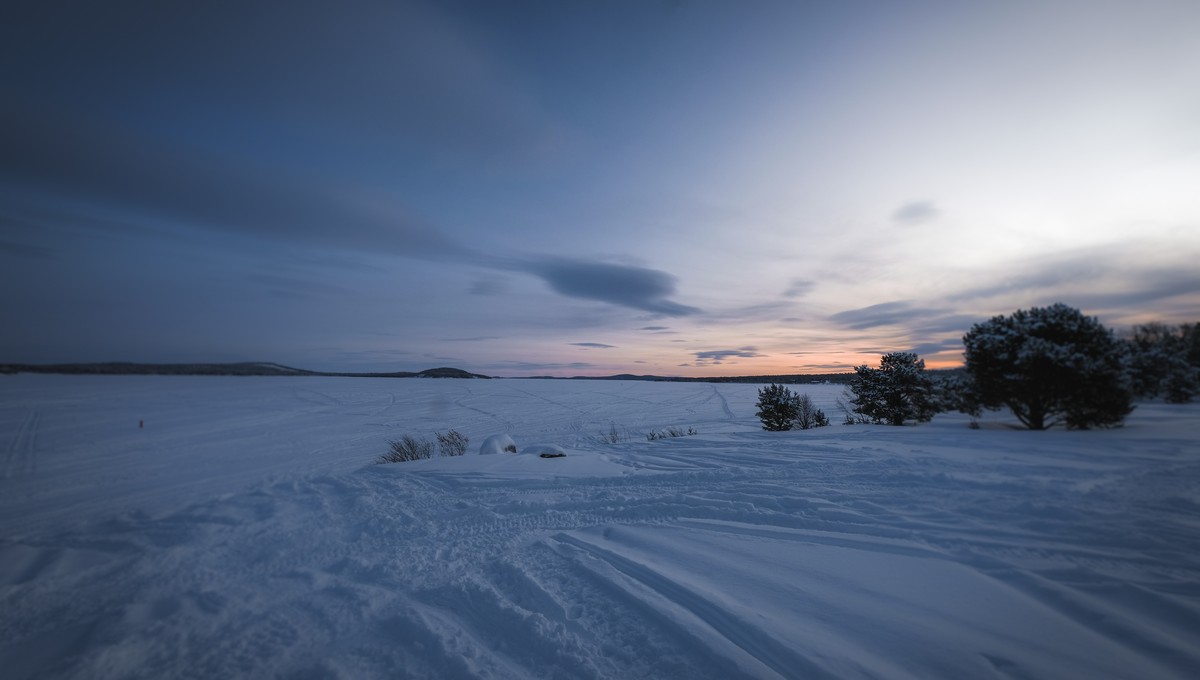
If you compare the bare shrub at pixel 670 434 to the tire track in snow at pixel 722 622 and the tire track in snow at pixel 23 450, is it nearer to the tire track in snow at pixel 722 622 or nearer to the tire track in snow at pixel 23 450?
the tire track in snow at pixel 722 622

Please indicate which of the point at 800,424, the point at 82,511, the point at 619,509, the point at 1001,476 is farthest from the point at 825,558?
the point at 800,424

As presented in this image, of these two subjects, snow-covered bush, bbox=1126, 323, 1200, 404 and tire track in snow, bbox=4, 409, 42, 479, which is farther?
snow-covered bush, bbox=1126, 323, 1200, 404

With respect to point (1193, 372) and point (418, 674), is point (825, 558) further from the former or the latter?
point (1193, 372)

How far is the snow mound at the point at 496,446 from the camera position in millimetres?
8906

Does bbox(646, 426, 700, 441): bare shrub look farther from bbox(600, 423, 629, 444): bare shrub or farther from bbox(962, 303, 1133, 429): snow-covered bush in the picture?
bbox(962, 303, 1133, 429): snow-covered bush

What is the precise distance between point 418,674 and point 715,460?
583cm

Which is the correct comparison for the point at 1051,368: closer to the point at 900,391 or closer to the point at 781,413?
the point at 900,391

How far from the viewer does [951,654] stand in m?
2.27

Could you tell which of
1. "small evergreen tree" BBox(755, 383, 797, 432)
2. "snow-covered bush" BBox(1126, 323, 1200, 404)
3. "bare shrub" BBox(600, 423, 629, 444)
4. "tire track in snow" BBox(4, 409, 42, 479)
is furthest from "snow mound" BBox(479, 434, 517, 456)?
"snow-covered bush" BBox(1126, 323, 1200, 404)

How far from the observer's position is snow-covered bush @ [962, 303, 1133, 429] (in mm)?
8547

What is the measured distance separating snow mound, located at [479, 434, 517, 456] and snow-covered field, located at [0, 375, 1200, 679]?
1378mm

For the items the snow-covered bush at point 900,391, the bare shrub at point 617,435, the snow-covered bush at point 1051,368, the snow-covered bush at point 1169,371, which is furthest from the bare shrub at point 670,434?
the snow-covered bush at point 1169,371

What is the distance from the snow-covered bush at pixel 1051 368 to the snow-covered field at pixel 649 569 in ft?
4.85

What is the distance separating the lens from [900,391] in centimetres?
1270
